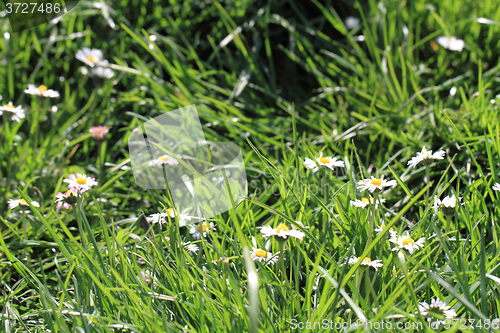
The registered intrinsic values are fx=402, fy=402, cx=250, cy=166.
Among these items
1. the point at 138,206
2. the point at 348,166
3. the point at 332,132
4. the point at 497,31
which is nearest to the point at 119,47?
the point at 138,206

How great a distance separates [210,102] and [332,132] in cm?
48

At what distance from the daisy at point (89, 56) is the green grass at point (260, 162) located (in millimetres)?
99

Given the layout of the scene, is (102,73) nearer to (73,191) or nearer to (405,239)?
(73,191)

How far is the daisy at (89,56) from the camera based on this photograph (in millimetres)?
1559

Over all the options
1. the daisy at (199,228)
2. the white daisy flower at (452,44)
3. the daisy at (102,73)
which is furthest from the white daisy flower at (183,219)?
the white daisy flower at (452,44)

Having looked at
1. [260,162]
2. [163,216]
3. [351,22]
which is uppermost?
[351,22]

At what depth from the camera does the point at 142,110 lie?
1.53 m

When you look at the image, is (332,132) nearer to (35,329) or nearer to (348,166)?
(348,166)

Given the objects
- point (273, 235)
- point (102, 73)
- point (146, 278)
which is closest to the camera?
point (273, 235)

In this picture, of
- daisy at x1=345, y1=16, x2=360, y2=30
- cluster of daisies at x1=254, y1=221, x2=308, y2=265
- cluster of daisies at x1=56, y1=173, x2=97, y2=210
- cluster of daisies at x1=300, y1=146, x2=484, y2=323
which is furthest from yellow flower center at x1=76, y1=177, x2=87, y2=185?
daisy at x1=345, y1=16, x2=360, y2=30

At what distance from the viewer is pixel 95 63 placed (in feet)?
Result: 5.15

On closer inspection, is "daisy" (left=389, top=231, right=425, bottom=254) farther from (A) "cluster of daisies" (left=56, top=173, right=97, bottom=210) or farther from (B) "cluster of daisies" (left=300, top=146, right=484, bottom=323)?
(A) "cluster of daisies" (left=56, top=173, right=97, bottom=210)

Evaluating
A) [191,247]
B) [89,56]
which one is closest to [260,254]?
[191,247]

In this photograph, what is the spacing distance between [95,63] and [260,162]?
797 millimetres
